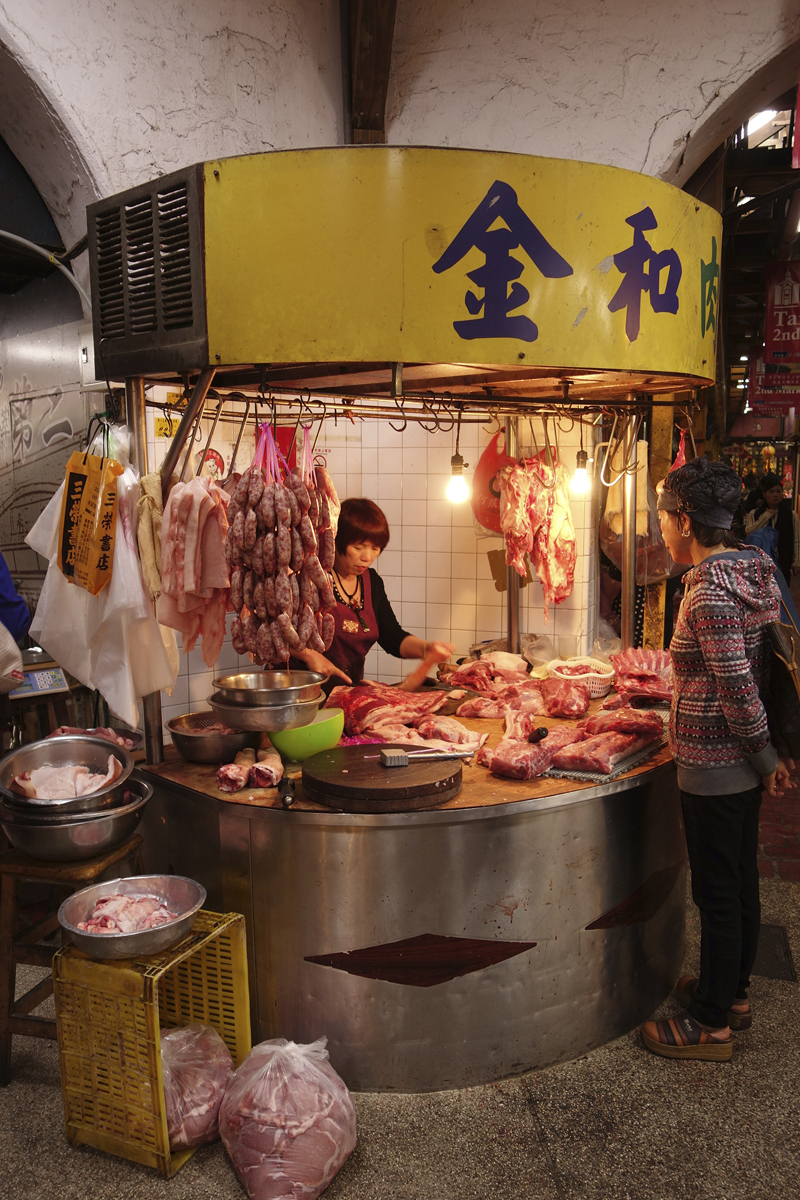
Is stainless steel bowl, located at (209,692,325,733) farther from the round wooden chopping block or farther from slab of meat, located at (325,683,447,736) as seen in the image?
slab of meat, located at (325,683,447,736)

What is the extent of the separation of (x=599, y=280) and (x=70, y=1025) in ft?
11.5

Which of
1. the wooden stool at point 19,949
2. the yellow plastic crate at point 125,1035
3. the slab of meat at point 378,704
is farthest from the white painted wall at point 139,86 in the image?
the yellow plastic crate at point 125,1035

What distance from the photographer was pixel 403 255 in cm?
315

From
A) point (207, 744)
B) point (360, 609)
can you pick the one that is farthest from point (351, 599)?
point (207, 744)

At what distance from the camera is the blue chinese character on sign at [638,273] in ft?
11.4

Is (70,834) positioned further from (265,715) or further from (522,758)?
(522,758)

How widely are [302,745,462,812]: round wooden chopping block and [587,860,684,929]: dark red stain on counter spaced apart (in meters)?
0.94

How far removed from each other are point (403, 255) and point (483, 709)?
249cm

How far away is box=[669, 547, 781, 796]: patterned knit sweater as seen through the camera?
323cm

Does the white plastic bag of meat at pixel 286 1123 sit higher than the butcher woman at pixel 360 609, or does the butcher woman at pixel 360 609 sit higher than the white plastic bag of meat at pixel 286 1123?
the butcher woman at pixel 360 609

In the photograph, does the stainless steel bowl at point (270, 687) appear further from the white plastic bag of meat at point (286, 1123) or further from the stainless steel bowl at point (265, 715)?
the white plastic bag of meat at point (286, 1123)

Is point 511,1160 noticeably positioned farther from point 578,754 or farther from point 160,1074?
point 578,754

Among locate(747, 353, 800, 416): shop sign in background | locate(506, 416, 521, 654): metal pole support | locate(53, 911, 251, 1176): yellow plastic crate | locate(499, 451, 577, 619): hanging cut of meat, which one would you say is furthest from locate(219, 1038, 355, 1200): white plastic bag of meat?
locate(747, 353, 800, 416): shop sign in background

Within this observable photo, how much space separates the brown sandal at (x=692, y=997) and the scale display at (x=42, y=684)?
368 centimetres
